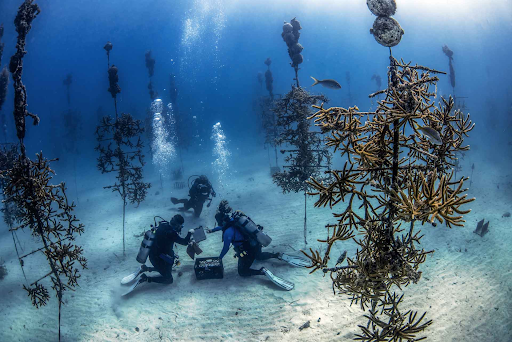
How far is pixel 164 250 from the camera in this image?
8.03 metres

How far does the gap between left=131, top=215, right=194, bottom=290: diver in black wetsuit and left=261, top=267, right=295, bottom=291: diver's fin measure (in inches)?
106

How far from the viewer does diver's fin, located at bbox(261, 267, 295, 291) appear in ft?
24.5

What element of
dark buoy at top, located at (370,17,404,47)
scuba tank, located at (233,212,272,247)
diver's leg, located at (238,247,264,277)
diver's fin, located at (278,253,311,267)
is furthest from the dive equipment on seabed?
dark buoy at top, located at (370,17,404,47)

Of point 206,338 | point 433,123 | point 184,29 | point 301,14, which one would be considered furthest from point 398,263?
point 184,29

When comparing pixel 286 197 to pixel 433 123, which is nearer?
pixel 433 123

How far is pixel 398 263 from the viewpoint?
10.0 feet

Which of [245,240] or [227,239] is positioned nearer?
[227,239]

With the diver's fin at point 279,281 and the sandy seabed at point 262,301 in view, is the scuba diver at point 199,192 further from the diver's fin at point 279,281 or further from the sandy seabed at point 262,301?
the diver's fin at point 279,281

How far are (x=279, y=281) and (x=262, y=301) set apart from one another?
2.64 ft

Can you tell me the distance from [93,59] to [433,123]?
675ft

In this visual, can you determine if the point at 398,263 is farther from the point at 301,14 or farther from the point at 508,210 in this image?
the point at 301,14

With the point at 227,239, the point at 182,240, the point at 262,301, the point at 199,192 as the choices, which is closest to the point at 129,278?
the point at 182,240

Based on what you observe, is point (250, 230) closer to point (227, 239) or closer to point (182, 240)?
point (227, 239)

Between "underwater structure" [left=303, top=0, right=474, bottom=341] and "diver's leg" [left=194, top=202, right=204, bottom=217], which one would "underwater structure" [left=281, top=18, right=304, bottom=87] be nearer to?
"diver's leg" [left=194, top=202, right=204, bottom=217]
